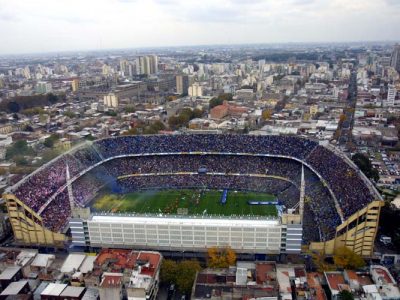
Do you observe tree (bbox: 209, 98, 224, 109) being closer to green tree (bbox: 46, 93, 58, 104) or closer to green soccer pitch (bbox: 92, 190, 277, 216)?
green tree (bbox: 46, 93, 58, 104)

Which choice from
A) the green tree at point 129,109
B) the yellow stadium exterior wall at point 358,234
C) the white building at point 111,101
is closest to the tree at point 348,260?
the yellow stadium exterior wall at point 358,234

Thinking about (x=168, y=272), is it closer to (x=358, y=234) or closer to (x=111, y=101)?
(x=358, y=234)

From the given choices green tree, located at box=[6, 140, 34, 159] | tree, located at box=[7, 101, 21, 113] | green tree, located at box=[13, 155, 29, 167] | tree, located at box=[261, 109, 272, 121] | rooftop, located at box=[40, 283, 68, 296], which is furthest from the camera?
tree, located at box=[7, 101, 21, 113]

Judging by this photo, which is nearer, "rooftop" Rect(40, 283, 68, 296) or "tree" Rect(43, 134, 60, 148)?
"rooftop" Rect(40, 283, 68, 296)

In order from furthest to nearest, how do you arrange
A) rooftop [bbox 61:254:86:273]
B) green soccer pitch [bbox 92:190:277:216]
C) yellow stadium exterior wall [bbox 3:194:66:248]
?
green soccer pitch [bbox 92:190:277:216]
yellow stadium exterior wall [bbox 3:194:66:248]
rooftop [bbox 61:254:86:273]

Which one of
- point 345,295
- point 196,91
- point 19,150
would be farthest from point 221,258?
point 196,91

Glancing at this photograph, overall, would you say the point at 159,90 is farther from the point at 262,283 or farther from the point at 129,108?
the point at 262,283

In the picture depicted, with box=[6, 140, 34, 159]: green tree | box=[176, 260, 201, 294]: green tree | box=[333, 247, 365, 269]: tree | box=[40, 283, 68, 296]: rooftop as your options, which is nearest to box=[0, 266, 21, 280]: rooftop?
box=[40, 283, 68, 296]: rooftop
